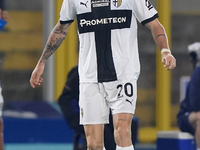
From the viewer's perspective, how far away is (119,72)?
5211 millimetres

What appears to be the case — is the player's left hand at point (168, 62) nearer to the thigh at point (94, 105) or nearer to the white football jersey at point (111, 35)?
the white football jersey at point (111, 35)

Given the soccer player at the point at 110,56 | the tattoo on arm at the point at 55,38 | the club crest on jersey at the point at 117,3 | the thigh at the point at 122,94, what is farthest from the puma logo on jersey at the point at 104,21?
the thigh at the point at 122,94

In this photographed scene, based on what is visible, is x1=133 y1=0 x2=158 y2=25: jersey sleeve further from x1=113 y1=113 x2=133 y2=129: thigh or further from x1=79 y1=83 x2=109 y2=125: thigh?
x1=113 y1=113 x2=133 y2=129: thigh

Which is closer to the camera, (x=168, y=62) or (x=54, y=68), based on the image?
(x=168, y=62)

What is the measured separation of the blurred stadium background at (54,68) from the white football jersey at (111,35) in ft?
13.1

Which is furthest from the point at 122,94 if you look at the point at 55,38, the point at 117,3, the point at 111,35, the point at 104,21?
the point at 55,38

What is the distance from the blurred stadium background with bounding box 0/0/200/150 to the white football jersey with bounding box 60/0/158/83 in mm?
4007

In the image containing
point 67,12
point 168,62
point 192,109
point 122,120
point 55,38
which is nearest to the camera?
point 168,62

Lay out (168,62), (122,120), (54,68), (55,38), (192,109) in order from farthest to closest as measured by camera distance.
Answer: (54,68) < (192,109) < (55,38) < (122,120) < (168,62)

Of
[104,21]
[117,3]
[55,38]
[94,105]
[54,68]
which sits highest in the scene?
[117,3]

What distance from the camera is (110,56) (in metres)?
5.24

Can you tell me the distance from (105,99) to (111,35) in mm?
539

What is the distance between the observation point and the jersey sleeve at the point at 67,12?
214 inches

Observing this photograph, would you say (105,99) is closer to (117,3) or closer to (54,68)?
(117,3)
